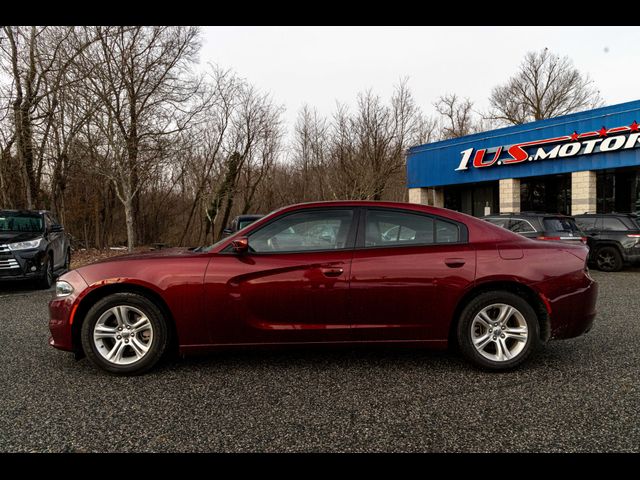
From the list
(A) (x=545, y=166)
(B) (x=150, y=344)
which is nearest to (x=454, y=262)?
(B) (x=150, y=344)

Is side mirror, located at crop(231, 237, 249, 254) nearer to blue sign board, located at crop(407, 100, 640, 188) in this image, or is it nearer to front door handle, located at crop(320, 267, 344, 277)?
front door handle, located at crop(320, 267, 344, 277)

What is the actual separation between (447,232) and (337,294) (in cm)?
115

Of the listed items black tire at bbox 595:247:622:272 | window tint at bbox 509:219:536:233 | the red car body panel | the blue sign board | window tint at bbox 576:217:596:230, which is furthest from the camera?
the blue sign board

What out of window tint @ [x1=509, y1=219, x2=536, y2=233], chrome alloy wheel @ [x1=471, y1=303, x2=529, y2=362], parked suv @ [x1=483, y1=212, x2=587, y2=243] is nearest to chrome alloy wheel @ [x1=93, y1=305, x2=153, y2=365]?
chrome alloy wheel @ [x1=471, y1=303, x2=529, y2=362]

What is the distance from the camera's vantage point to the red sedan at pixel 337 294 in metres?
3.59

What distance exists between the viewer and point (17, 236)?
8.50m

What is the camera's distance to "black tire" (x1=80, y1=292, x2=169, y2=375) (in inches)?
143

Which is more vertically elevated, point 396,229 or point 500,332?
point 396,229

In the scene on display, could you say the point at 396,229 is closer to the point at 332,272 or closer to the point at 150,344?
the point at 332,272

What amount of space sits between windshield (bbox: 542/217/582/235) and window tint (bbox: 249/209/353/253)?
815 centimetres

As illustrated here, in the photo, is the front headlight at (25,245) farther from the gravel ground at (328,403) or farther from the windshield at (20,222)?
the gravel ground at (328,403)

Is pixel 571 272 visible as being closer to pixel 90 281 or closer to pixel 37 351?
pixel 90 281

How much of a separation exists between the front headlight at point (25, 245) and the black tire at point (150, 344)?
5.97 metres
